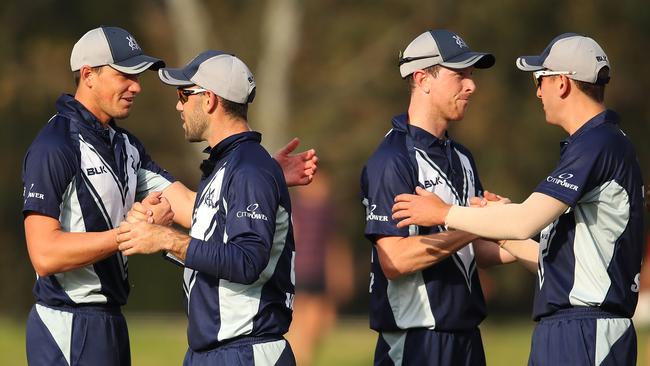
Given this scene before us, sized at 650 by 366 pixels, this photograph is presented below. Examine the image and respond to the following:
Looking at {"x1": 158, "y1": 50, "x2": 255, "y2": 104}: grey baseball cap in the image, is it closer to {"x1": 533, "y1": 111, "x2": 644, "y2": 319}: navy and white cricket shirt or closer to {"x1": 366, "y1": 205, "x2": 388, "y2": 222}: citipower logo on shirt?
{"x1": 366, "y1": 205, "x2": 388, "y2": 222}: citipower logo on shirt

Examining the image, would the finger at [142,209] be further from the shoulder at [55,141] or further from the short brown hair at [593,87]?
the short brown hair at [593,87]

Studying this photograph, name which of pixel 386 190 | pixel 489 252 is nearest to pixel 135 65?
pixel 386 190

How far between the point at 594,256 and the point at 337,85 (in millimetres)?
18670

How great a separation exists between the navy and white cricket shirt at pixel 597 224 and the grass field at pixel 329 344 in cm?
757

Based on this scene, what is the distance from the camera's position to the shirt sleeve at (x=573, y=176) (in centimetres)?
701

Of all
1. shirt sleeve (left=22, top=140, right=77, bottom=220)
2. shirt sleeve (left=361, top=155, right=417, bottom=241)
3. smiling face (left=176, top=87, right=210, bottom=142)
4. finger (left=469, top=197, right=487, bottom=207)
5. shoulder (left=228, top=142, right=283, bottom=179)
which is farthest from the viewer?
shirt sleeve (left=361, top=155, right=417, bottom=241)

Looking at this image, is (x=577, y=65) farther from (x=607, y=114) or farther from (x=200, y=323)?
(x=200, y=323)

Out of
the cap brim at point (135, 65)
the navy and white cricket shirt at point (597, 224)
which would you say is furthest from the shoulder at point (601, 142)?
the cap brim at point (135, 65)

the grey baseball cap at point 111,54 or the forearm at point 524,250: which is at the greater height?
the grey baseball cap at point 111,54

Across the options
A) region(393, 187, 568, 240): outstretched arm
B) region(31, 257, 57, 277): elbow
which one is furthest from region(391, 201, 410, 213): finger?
region(31, 257, 57, 277): elbow

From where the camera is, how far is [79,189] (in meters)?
7.52

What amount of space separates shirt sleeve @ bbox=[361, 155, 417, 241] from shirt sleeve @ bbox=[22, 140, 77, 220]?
1.78m

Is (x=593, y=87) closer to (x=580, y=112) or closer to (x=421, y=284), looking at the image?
(x=580, y=112)

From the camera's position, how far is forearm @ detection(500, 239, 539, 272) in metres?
8.04
